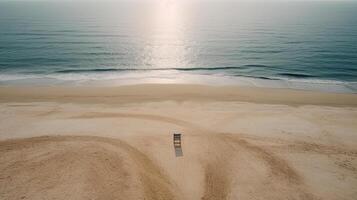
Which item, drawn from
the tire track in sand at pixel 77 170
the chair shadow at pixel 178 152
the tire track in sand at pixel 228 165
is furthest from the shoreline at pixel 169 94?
the chair shadow at pixel 178 152

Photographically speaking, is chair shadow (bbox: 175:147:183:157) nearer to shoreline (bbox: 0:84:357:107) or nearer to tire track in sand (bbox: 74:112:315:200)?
tire track in sand (bbox: 74:112:315:200)

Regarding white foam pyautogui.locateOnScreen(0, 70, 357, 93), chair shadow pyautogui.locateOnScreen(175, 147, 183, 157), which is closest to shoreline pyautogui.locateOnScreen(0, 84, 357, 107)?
white foam pyautogui.locateOnScreen(0, 70, 357, 93)

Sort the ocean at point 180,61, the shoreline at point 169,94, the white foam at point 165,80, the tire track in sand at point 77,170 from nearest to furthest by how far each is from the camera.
Answer: the tire track in sand at point 77,170, the shoreline at point 169,94, the white foam at point 165,80, the ocean at point 180,61

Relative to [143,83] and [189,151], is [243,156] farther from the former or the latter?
[143,83]

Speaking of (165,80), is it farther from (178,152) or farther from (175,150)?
(178,152)

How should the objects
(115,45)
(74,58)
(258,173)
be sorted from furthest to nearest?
(115,45)
(74,58)
(258,173)

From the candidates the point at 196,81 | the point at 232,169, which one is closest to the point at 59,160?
the point at 232,169

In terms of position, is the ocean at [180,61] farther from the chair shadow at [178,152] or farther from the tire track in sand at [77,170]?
the chair shadow at [178,152]
